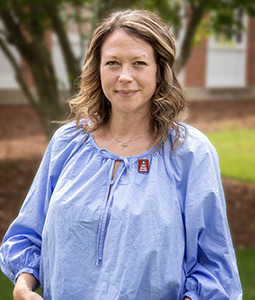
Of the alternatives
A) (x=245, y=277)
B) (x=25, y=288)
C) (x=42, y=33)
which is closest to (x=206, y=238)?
(x=25, y=288)

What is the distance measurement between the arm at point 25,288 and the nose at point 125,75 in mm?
863

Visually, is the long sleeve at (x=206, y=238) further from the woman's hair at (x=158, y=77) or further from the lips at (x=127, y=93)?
the lips at (x=127, y=93)

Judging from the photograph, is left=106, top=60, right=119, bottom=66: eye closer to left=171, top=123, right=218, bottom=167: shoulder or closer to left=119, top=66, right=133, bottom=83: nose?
left=119, top=66, right=133, bottom=83: nose

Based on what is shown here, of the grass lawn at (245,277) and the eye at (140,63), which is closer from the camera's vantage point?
the eye at (140,63)

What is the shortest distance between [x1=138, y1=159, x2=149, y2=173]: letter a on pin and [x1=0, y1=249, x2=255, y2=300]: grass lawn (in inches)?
141

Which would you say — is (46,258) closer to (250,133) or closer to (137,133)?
(137,133)

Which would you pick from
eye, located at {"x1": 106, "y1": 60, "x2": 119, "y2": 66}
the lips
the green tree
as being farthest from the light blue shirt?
the green tree

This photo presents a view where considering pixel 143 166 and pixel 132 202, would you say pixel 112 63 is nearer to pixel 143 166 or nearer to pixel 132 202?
pixel 143 166

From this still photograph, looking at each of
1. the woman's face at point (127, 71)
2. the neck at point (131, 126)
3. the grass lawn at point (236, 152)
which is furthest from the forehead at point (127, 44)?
the grass lawn at point (236, 152)

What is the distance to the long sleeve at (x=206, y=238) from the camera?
2.08 m

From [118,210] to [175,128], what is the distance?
1.34 feet

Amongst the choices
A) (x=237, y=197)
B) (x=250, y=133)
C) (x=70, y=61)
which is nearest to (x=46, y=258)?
(x=70, y=61)

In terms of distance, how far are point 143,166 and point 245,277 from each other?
417 cm

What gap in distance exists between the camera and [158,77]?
2.27m
